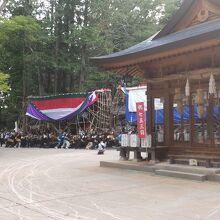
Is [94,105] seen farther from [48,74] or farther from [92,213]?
[92,213]

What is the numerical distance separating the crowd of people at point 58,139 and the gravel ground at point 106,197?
13.2 meters

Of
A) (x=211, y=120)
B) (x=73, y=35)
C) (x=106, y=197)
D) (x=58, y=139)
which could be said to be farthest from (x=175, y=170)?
(x=73, y=35)

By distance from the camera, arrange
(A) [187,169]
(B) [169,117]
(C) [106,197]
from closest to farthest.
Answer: (C) [106,197]
(A) [187,169]
(B) [169,117]

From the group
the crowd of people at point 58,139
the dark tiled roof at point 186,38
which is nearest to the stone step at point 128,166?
the dark tiled roof at point 186,38

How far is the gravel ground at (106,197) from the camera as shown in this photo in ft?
21.8

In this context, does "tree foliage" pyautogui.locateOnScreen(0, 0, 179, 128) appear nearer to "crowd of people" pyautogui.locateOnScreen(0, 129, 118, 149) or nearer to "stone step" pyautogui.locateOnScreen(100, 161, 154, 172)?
"crowd of people" pyautogui.locateOnScreen(0, 129, 118, 149)

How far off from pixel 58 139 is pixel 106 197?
63.2 ft

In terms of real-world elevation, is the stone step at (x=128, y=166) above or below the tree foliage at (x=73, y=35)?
below

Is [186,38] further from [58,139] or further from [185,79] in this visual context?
[58,139]

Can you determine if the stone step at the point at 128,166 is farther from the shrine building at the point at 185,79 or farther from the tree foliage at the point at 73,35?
the tree foliage at the point at 73,35

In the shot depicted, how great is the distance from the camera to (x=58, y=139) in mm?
27078

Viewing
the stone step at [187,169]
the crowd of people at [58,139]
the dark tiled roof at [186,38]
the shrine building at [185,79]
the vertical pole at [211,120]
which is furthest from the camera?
the crowd of people at [58,139]

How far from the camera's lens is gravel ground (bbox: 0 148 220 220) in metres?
6.64

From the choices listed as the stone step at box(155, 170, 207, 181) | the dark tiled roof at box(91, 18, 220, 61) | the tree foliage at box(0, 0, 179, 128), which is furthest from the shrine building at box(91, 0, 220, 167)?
the tree foliage at box(0, 0, 179, 128)
